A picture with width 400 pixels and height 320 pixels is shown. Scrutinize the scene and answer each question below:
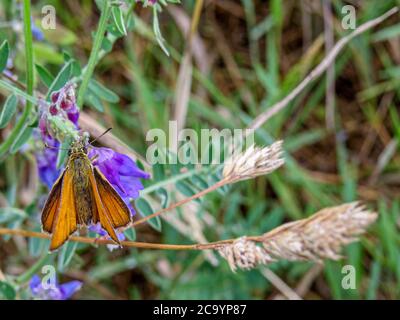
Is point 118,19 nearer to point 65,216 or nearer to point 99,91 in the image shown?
point 99,91

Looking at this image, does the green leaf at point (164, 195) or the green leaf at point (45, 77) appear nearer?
the green leaf at point (45, 77)

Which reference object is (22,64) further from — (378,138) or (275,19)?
(378,138)

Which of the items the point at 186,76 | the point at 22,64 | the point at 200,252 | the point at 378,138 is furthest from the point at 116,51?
the point at 378,138

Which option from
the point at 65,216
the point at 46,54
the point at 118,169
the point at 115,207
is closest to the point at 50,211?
the point at 65,216

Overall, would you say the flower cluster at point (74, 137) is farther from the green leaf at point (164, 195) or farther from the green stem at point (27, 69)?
the green leaf at point (164, 195)

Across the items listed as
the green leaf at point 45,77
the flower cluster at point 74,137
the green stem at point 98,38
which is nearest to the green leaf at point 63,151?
the flower cluster at point 74,137

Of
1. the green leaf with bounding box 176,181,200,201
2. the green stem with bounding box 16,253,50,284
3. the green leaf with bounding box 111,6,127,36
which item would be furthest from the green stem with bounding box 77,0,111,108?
the green stem with bounding box 16,253,50,284

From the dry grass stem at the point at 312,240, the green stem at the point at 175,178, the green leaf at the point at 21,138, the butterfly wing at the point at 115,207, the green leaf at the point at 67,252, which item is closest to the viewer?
the dry grass stem at the point at 312,240
